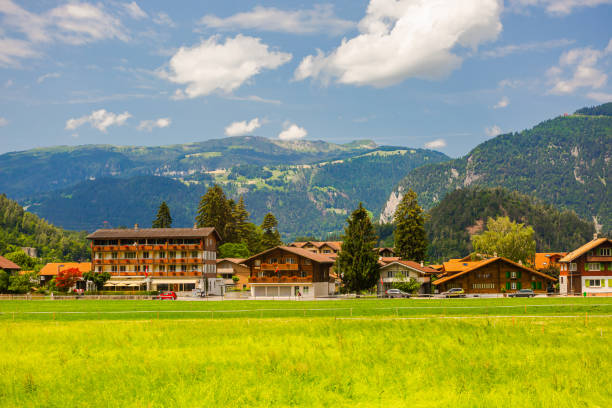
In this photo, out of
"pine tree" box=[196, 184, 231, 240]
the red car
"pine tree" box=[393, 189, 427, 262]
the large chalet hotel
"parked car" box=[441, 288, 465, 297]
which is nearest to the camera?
the red car

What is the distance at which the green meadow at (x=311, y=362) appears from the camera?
33.8 metres

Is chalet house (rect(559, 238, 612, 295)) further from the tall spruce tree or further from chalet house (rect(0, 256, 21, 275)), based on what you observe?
chalet house (rect(0, 256, 21, 275))

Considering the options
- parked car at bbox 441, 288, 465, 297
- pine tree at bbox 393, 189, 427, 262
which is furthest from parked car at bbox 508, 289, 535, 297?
pine tree at bbox 393, 189, 427, 262

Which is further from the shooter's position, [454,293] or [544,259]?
[544,259]

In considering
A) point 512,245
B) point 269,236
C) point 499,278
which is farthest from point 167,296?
point 512,245

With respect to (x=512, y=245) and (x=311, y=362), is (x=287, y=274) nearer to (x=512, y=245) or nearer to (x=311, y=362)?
(x=512, y=245)

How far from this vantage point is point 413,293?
10925cm

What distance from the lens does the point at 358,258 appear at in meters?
104

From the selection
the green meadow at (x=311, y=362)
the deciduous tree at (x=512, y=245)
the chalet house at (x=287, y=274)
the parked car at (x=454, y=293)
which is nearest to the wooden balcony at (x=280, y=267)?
the chalet house at (x=287, y=274)

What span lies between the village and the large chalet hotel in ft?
0.68

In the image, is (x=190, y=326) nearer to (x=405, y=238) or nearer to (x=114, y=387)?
(x=114, y=387)

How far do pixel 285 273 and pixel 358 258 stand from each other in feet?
57.5

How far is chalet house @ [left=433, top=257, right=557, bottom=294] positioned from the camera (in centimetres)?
11212

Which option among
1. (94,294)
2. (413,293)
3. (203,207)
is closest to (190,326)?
(94,294)
